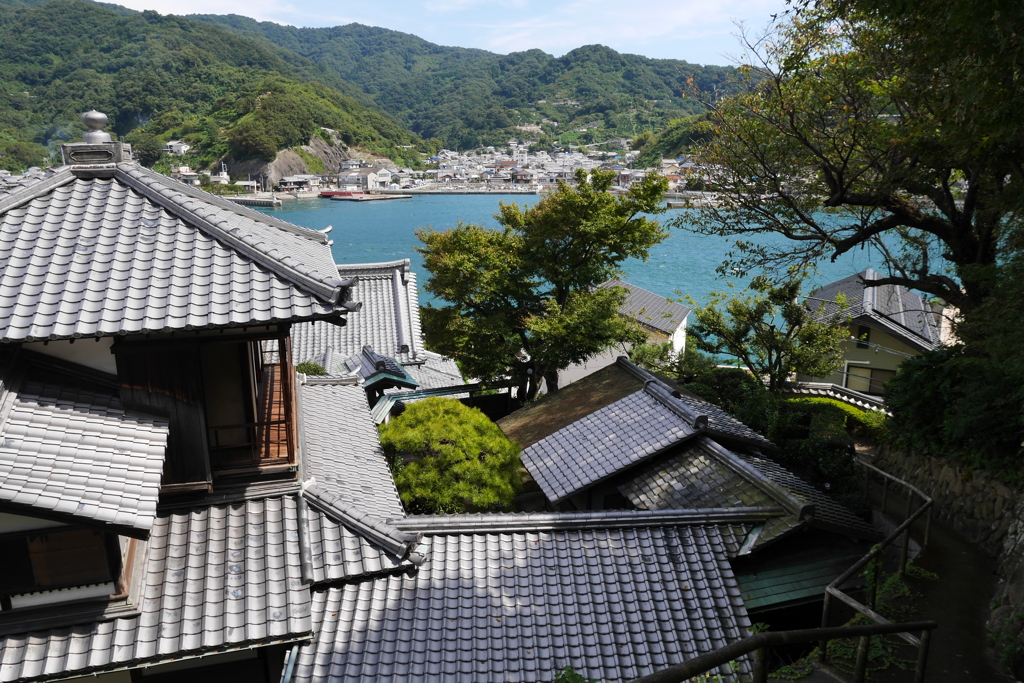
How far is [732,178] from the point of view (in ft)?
51.6

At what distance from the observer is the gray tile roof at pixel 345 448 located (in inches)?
335

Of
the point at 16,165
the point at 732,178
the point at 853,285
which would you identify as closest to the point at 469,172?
the point at 16,165

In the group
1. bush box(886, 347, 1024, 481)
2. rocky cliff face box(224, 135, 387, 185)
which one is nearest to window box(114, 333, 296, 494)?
bush box(886, 347, 1024, 481)

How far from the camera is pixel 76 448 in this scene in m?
5.92

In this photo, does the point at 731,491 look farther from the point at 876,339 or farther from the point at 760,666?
the point at 876,339

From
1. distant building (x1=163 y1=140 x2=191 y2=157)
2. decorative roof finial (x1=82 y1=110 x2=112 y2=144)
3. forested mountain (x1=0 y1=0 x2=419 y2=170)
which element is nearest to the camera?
decorative roof finial (x1=82 y1=110 x2=112 y2=144)

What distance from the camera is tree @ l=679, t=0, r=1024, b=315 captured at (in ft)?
27.0

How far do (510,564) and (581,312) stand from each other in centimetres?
1362

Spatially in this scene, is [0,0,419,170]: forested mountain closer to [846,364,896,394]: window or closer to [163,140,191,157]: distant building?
[163,140,191,157]: distant building

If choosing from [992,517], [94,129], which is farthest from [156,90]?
[992,517]

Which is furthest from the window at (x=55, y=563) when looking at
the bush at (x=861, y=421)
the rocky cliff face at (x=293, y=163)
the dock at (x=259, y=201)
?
the rocky cliff face at (x=293, y=163)

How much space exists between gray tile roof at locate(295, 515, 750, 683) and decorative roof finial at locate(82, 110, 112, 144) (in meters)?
6.26

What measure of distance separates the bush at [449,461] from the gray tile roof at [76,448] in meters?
6.25

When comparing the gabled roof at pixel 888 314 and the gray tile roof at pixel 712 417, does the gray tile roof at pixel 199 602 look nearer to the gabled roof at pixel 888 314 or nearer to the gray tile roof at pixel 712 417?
the gray tile roof at pixel 712 417
